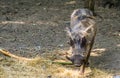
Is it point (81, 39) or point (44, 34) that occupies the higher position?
point (81, 39)

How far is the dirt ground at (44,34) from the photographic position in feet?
22.4

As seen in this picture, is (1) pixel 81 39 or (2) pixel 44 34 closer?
(1) pixel 81 39

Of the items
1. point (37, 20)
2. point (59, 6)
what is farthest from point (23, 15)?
point (59, 6)

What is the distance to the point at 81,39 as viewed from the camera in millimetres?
6480

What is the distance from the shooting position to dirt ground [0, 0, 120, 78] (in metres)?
6.84

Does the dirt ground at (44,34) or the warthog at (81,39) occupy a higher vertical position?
the warthog at (81,39)

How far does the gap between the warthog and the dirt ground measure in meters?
0.40

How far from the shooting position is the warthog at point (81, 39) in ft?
20.8

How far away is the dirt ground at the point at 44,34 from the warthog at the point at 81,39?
0.40 metres

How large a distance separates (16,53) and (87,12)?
1670 mm

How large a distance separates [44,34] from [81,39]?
8.51 feet

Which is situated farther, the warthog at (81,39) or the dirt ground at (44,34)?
the dirt ground at (44,34)

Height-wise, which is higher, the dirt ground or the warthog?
the warthog

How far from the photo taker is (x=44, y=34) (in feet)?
29.4
